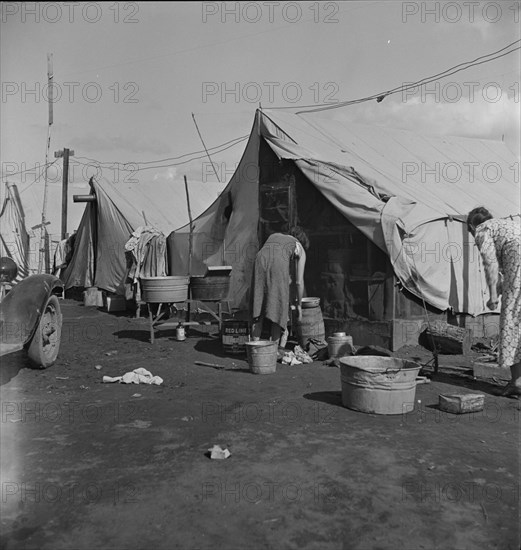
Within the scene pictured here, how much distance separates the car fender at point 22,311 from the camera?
6555 millimetres

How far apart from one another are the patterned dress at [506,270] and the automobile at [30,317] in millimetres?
5419

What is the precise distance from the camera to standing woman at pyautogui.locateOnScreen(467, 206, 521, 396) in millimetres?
6492

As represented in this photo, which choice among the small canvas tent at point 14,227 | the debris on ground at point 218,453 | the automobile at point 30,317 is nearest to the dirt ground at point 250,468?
the debris on ground at point 218,453

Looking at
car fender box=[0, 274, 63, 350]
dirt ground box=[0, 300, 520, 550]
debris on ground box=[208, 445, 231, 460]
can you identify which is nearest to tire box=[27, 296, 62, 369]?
Answer: car fender box=[0, 274, 63, 350]

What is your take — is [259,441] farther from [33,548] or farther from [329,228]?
[329,228]

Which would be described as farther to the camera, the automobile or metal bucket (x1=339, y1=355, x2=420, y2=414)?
the automobile

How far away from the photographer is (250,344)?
25.0 ft

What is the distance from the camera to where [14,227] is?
980 inches

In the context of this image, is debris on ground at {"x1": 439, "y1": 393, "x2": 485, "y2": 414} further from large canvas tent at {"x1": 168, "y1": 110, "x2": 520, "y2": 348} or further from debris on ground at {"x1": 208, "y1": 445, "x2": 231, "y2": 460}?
large canvas tent at {"x1": 168, "y1": 110, "x2": 520, "y2": 348}

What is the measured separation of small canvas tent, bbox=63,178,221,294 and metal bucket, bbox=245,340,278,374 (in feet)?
30.3

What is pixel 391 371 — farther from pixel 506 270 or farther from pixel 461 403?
pixel 506 270

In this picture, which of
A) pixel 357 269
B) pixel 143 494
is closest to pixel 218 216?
pixel 357 269

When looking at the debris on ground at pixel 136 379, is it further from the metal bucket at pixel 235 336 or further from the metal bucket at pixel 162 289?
the metal bucket at pixel 162 289

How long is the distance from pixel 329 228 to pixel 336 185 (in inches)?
30.3
